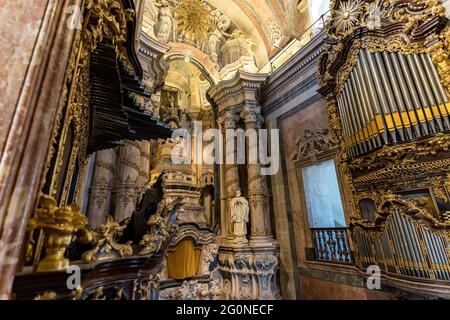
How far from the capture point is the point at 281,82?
650 centimetres

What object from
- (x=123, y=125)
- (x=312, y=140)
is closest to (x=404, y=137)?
(x=312, y=140)

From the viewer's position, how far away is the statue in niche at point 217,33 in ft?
26.9

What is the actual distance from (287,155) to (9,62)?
5.70 m

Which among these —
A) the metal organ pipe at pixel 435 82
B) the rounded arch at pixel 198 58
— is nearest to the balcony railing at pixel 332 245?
the metal organ pipe at pixel 435 82

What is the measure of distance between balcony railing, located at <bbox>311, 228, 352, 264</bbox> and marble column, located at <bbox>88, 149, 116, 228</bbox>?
4611mm

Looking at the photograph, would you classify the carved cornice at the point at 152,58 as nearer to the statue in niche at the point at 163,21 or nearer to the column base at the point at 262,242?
the statue in niche at the point at 163,21

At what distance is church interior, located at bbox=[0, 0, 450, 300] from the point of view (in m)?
1.14

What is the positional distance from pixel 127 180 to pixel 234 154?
3.20 metres

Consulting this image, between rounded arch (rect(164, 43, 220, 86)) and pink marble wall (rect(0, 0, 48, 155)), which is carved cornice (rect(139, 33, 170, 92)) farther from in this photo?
pink marble wall (rect(0, 0, 48, 155))

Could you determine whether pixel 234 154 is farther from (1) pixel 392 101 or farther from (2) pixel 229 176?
(1) pixel 392 101

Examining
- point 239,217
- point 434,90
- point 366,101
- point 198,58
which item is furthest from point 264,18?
point 239,217

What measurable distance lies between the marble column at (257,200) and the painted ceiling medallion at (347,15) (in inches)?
125

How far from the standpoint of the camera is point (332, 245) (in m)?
4.65
